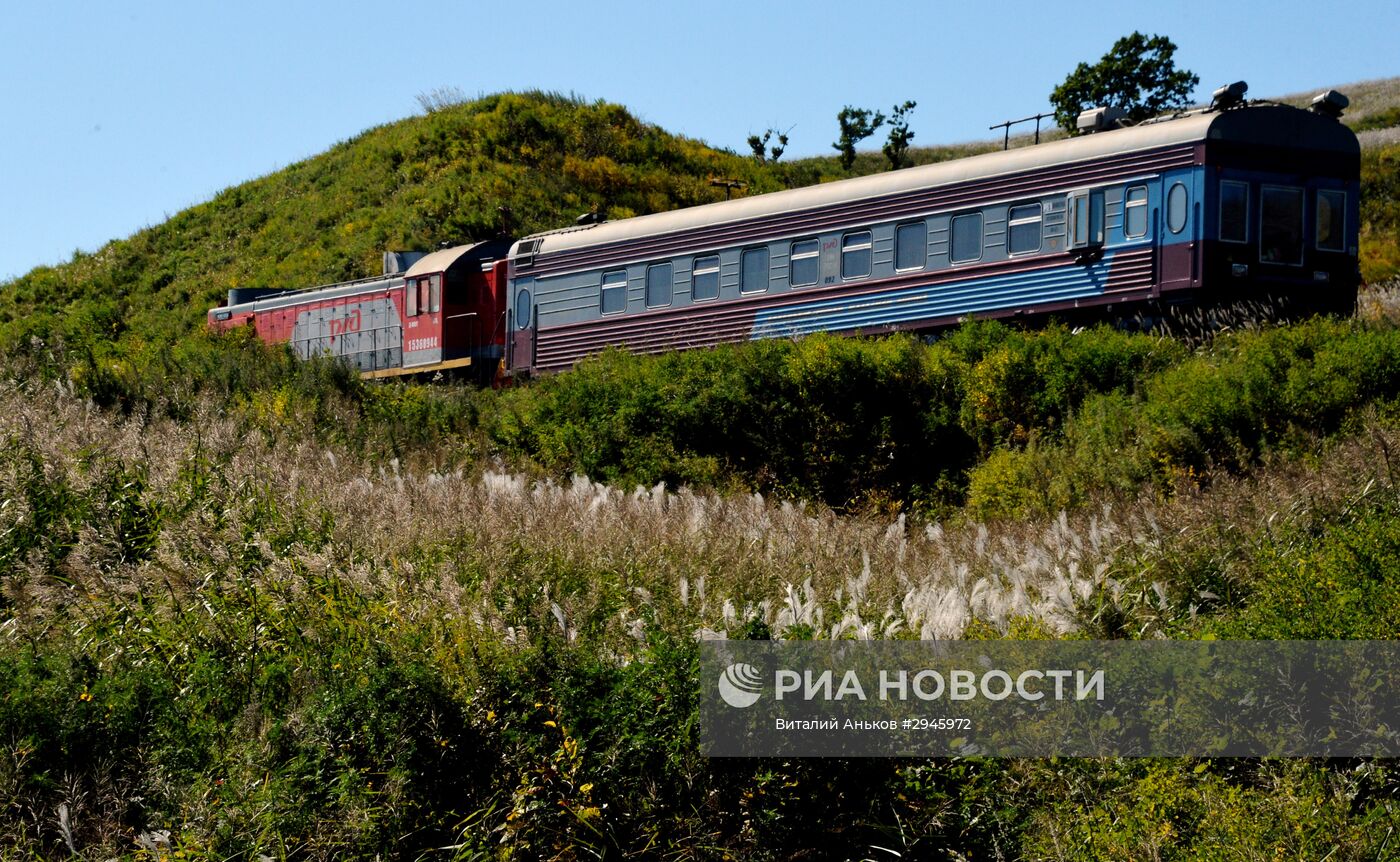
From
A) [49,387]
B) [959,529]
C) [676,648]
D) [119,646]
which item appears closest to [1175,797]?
[676,648]

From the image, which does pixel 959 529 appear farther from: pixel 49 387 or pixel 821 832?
pixel 49 387

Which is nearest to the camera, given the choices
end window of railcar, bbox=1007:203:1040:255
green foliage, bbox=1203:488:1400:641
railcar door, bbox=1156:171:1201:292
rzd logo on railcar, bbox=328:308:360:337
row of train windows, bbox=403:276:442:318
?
green foliage, bbox=1203:488:1400:641

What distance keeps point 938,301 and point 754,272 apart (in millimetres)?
3386

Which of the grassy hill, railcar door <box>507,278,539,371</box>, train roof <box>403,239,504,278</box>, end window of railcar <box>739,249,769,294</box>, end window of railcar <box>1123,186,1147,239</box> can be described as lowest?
the grassy hill

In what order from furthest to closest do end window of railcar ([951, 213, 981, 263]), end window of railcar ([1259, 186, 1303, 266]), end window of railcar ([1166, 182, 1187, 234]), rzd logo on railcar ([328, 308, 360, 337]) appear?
rzd logo on railcar ([328, 308, 360, 337]) → end window of railcar ([951, 213, 981, 263]) → end window of railcar ([1259, 186, 1303, 266]) → end window of railcar ([1166, 182, 1187, 234])

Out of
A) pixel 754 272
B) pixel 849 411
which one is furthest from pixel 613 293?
pixel 849 411

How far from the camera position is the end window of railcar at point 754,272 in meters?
22.8

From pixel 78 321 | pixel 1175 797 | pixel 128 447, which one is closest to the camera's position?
pixel 1175 797

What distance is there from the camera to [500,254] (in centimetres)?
2903

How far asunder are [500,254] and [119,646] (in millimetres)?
19766

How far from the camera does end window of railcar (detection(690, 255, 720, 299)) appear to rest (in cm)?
2348

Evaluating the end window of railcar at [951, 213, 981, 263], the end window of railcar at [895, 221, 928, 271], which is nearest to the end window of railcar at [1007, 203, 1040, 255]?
the end window of railcar at [951, 213, 981, 263]

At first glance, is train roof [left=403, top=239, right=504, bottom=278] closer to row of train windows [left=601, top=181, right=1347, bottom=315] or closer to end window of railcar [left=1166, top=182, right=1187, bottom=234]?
row of train windows [left=601, top=181, right=1347, bottom=315]

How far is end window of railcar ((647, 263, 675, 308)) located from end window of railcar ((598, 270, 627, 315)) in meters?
0.64
